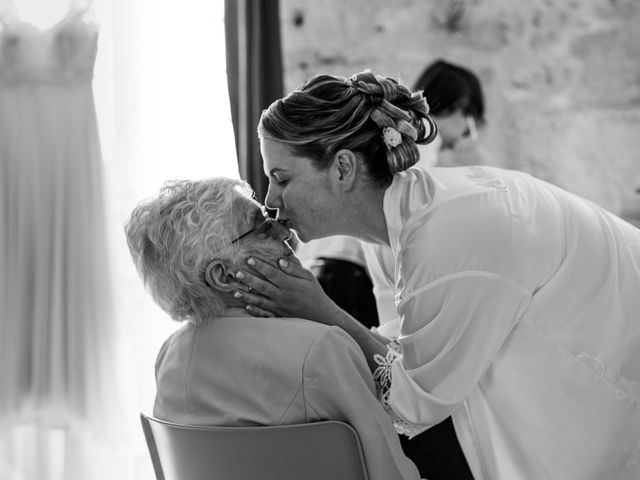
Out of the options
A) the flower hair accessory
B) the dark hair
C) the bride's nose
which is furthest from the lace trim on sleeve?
the dark hair

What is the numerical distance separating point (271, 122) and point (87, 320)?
1356 mm

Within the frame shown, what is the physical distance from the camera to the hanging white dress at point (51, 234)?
252cm

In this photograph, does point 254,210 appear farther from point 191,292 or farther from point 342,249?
point 342,249

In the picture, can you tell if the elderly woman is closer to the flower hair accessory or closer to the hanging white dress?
the flower hair accessory

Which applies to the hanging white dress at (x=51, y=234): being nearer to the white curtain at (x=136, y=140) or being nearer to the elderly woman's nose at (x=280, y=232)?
the white curtain at (x=136, y=140)

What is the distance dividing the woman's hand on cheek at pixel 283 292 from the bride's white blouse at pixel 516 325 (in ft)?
0.57

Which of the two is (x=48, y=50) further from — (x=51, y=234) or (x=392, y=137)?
(x=392, y=137)

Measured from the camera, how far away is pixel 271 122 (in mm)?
1542

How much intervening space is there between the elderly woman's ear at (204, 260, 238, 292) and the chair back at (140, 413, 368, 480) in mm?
284

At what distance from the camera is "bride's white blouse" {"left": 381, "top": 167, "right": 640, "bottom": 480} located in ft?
4.50

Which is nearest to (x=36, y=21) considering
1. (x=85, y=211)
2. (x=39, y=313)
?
(x=85, y=211)

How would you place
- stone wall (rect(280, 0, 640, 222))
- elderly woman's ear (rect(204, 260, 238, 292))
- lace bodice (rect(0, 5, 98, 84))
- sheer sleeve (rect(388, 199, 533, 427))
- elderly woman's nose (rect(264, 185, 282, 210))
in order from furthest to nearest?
stone wall (rect(280, 0, 640, 222)) < lace bodice (rect(0, 5, 98, 84)) < elderly woman's nose (rect(264, 185, 282, 210)) < elderly woman's ear (rect(204, 260, 238, 292)) < sheer sleeve (rect(388, 199, 533, 427))

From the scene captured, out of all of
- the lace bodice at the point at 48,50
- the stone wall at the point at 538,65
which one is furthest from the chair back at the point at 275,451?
the stone wall at the point at 538,65

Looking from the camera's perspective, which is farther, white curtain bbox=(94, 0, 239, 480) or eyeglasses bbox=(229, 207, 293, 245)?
white curtain bbox=(94, 0, 239, 480)
